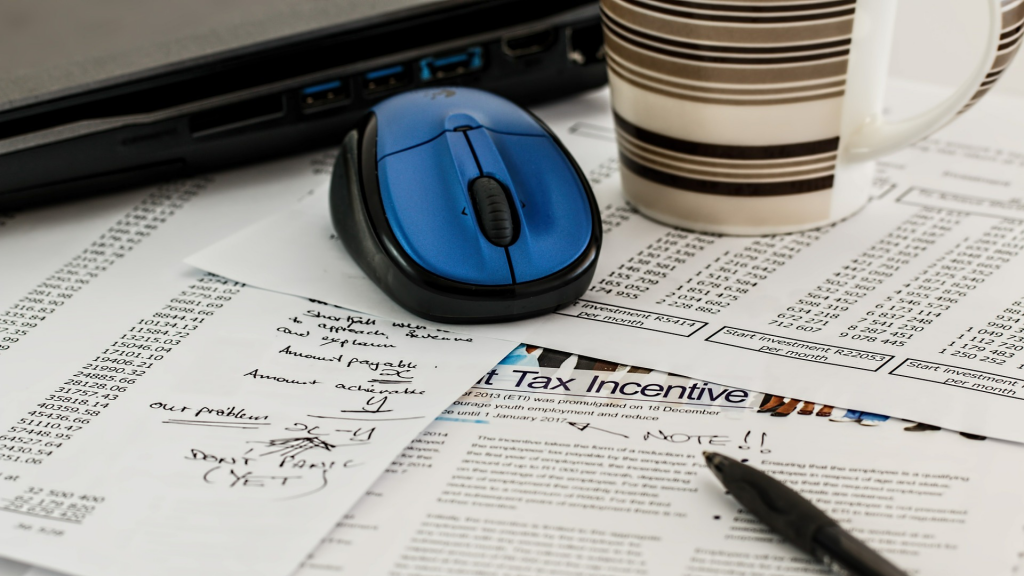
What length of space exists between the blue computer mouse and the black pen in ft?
0.44

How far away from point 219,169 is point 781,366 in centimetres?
40

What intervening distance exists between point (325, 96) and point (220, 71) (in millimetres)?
71

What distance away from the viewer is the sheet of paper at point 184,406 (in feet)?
1.18

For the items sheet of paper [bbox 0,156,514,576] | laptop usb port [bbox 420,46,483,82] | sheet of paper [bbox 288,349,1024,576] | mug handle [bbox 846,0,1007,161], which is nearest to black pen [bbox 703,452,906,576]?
sheet of paper [bbox 288,349,1024,576]

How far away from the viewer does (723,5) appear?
0.47 m

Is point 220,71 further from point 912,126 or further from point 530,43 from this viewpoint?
point 912,126

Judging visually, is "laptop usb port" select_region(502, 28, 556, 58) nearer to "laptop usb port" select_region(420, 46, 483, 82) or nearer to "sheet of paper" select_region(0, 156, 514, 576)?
"laptop usb port" select_region(420, 46, 483, 82)

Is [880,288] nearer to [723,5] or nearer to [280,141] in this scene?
[723,5]

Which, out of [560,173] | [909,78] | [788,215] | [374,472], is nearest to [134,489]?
[374,472]

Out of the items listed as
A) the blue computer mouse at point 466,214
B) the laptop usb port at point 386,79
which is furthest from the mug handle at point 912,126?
the laptop usb port at point 386,79

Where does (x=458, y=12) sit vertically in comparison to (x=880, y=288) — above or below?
above

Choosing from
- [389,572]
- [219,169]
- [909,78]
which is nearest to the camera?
[389,572]

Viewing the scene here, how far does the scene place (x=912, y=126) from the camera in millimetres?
514

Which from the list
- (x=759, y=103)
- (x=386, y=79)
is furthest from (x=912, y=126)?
(x=386, y=79)
